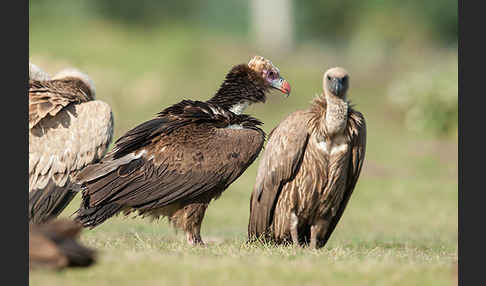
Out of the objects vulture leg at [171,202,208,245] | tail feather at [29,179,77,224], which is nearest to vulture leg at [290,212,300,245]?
vulture leg at [171,202,208,245]

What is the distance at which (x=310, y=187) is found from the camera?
835 cm

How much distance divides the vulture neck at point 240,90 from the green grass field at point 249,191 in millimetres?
1561

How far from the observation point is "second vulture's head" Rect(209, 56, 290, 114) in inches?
355

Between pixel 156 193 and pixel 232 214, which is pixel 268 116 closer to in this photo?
pixel 232 214

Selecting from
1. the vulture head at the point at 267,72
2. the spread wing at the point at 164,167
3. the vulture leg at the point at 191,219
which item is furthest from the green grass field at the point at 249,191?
the vulture head at the point at 267,72

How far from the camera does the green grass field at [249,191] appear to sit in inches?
238

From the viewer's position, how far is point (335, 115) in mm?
8109

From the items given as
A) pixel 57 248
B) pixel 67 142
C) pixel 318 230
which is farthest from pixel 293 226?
pixel 57 248

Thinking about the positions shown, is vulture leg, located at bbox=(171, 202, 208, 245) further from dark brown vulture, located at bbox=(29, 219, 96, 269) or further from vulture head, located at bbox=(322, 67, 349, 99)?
dark brown vulture, located at bbox=(29, 219, 96, 269)

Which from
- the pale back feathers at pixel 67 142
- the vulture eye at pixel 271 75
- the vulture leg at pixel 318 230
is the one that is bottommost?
the vulture leg at pixel 318 230

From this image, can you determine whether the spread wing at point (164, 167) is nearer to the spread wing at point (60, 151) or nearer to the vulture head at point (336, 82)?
the spread wing at point (60, 151)

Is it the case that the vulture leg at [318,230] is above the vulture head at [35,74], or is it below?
below

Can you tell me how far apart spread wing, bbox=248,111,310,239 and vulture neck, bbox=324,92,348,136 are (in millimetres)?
285

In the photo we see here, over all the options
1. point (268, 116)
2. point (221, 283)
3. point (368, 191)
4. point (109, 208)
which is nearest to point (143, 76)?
point (268, 116)
